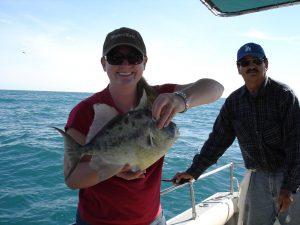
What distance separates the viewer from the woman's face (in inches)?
83.9

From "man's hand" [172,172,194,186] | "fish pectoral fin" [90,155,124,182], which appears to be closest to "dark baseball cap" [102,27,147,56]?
"fish pectoral fin" [90,155,124,182]

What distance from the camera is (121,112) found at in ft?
7.45

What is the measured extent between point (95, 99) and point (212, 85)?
75 cm

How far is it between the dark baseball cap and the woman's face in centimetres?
3

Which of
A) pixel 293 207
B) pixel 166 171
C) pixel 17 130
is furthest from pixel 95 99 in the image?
pixel 17 130

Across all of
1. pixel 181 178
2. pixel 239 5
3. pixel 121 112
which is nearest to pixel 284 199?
pixel 181 178

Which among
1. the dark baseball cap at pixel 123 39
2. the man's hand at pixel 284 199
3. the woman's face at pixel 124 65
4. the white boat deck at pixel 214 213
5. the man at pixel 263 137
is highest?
the dark baseball cap at pixel 123 39

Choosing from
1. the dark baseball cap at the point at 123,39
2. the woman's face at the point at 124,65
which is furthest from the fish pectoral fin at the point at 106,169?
the dark baseball cap at the point at 123,39

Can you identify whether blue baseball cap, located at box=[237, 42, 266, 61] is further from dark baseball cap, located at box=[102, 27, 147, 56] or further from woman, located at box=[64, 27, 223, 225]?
dark baseball cap, located at box=[102, 27, 147, 56]

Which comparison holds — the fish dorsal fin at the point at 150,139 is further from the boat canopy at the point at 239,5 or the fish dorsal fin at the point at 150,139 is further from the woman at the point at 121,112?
the boat canopy at the point at 239,5

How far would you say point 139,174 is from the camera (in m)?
2.04

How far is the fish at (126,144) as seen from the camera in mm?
1978

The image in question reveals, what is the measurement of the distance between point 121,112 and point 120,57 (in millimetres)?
341

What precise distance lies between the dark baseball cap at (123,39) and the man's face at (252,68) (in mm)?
2165
